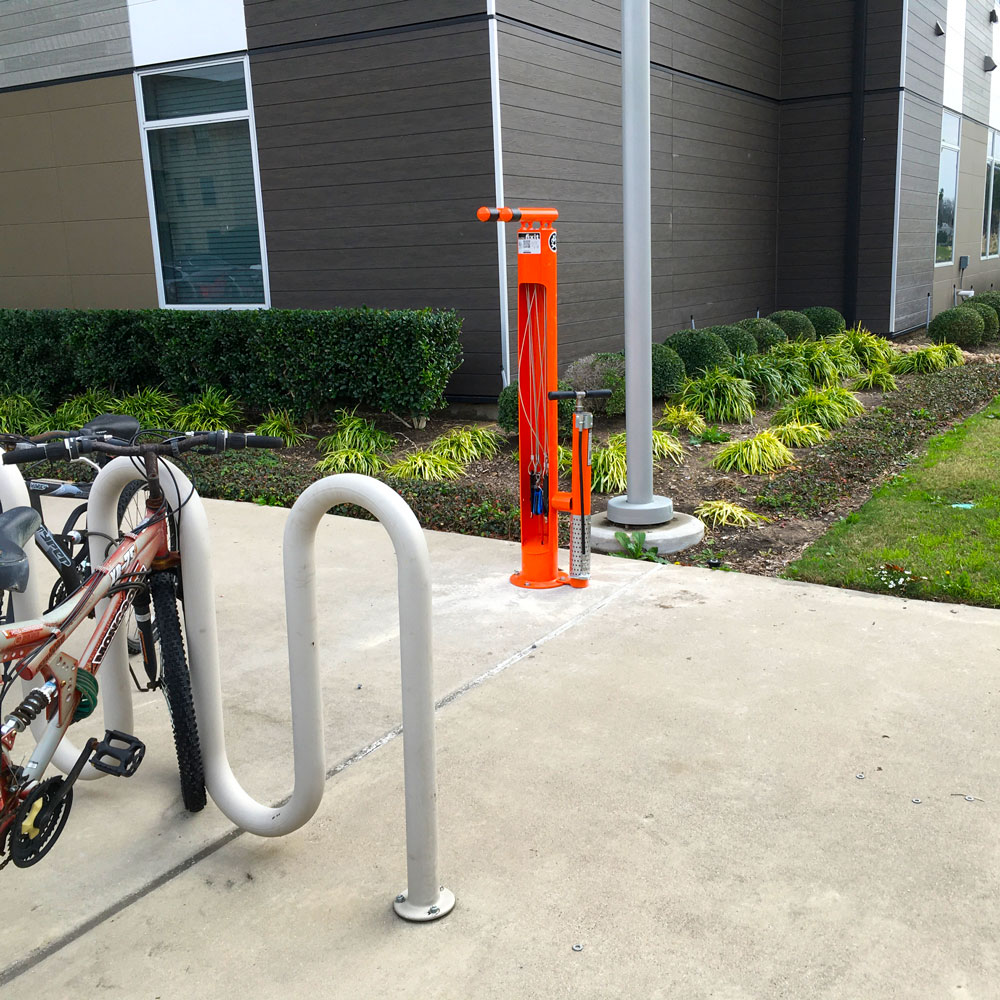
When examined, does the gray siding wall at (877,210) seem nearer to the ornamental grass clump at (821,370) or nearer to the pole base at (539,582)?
the ornamental grass clump at (821,370)

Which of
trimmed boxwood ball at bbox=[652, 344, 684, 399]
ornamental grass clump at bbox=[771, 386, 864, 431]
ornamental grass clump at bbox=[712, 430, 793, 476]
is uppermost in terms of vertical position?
trimmed boxwood ball at bbox=[652, 344, 684, 399]

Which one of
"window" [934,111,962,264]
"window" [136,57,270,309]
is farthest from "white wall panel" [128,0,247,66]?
"window" [934,111,962,264]

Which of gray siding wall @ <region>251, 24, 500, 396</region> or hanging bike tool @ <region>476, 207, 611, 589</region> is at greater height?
gray siding wall @ <region>251, 24, 500, 396</region>

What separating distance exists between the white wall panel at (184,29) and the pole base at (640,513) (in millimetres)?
6199

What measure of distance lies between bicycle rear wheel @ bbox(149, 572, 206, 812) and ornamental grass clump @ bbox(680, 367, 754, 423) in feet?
21.9

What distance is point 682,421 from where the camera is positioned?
8484 mm

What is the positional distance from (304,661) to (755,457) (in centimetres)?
538

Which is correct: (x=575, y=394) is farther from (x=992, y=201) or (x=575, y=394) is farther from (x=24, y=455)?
(x=992, y=201)

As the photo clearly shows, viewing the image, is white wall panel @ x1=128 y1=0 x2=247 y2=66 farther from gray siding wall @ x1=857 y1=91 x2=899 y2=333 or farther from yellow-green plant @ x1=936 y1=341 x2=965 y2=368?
yellow-green plant @ x1=936 y1=341 x2=965 y2=368

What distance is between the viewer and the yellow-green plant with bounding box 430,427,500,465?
772 centimetres

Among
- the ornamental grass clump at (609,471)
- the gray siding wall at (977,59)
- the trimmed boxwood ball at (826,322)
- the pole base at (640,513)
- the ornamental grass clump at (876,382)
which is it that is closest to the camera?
the pole base at (640,513)

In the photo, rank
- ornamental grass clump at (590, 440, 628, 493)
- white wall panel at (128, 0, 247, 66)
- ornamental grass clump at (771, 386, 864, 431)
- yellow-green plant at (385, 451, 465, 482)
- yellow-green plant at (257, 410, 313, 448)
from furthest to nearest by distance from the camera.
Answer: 1. white wall panel at (128, 0, 247, 66)
2. ornamental grass clump at (771, 386, 864, 431)
3. yellow-green plant at (257, 410, 313, 448)
4. yellow-green plant at (385, 451, 465, 482)
5. ornamental grass clump at (590, 440, 628, 493)

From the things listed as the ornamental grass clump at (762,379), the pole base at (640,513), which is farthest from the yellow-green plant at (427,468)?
the ornamental grass clump at (762,379)

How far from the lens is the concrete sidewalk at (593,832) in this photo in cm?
234
